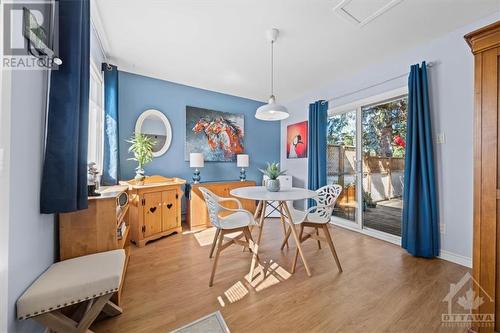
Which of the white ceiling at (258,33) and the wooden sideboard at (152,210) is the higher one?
the white ceiling at (258,33)

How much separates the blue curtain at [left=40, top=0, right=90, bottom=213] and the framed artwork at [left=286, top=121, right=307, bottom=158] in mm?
3750

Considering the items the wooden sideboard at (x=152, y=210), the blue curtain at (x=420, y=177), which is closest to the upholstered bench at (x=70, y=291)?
the wooden sideboard at (x=152, y=210)

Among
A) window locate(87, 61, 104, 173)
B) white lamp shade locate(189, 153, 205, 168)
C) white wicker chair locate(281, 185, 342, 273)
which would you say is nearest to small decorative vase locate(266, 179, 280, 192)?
white wicker chair locate(281, 185, 342, 273)

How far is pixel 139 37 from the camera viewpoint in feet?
7.79

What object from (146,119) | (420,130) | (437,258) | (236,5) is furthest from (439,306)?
(146,119)

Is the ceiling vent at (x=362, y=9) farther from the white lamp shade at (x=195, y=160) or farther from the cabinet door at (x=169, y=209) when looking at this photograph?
the cabinet door at (x=169, y=209)

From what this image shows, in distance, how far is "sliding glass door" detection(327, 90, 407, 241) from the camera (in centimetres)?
292

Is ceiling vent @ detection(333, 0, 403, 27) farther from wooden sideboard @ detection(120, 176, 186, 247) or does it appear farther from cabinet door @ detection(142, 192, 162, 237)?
cabinet door @ detection(142, 192, 162, 237)

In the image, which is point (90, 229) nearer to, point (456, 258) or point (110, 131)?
point (110, 131)

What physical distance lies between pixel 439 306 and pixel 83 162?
9.42ft

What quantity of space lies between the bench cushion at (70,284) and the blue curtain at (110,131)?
173 cm

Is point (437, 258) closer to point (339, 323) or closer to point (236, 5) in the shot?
point (339, 323)

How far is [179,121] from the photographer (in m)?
3.65

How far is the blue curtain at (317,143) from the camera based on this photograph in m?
3.68
